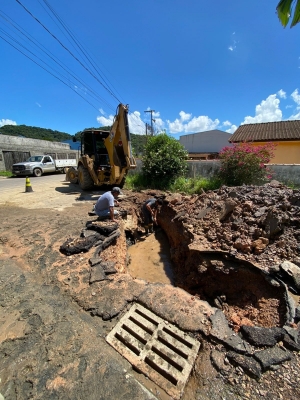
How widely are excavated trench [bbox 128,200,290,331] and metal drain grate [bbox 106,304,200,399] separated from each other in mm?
863

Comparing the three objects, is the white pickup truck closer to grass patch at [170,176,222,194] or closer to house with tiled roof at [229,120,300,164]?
grass patch at [170,176,222,194]

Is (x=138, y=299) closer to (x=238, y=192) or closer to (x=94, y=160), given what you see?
(x=238, y=192)

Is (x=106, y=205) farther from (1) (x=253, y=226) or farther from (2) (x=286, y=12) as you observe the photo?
(2) (x=286, y=12)

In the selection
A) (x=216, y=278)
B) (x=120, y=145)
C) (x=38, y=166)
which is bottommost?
(x=216, y=278)

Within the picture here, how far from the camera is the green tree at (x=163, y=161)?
9.17m

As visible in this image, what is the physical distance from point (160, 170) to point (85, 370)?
27.2ft

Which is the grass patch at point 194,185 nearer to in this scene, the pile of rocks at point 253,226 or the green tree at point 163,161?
the green tree at point 163,161

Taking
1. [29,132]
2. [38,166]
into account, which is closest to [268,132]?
[38,166]

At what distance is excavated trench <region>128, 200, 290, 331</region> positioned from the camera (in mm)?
2643

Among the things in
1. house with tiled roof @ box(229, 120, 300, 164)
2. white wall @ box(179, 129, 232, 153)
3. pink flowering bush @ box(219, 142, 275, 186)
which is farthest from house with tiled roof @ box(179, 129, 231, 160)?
pink flowering bush @ box(219, 142, 275, 186)

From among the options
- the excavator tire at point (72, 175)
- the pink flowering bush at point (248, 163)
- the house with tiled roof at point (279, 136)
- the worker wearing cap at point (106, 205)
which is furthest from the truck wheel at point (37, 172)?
the house with tiled roof at point (279, 136)

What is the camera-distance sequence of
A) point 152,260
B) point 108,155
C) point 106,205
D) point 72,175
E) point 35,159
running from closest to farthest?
1. point 106,205
2. point 152,260
3. point 108,155
4. point 72,175
5. point 35,159

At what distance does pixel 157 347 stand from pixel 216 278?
7.31 ft

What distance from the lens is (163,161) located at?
918cm
